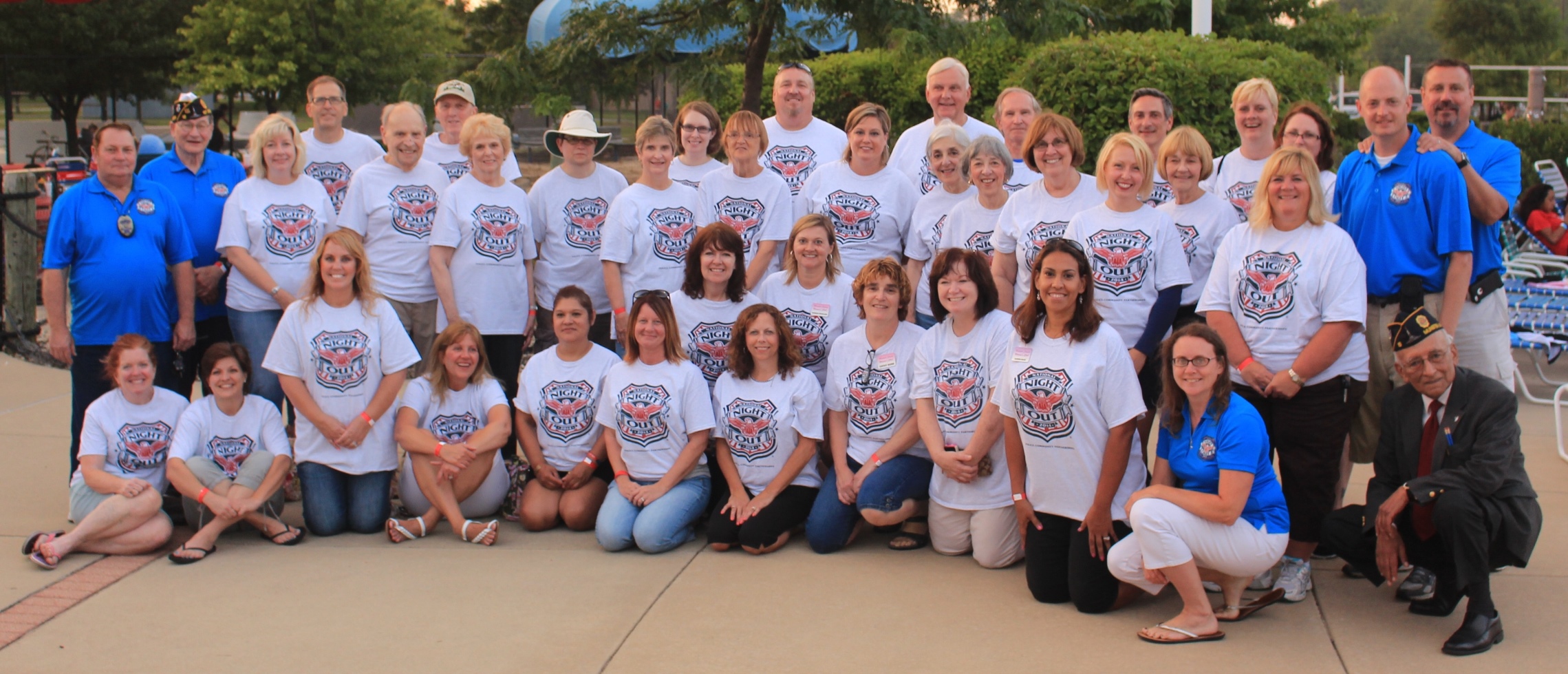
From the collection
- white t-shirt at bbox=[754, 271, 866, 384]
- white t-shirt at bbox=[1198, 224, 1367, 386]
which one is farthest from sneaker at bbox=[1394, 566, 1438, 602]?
white t-shirt at bbox=[754, 271, 866, 384]

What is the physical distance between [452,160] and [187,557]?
267 cm

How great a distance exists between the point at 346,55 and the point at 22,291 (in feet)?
49.6

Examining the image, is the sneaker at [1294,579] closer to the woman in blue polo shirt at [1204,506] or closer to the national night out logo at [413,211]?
the woman in blue polo shirt at [1204,506]

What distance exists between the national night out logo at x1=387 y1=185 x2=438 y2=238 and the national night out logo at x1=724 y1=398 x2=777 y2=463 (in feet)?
6.04

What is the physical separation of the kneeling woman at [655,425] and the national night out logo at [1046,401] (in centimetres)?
140

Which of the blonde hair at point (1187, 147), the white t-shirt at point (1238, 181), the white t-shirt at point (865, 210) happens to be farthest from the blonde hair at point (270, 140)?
the white t-shirt at point (1238, 181)

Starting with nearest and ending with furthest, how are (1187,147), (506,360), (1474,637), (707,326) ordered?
(1474,637)
(1187,147)
(707,326)
(506,360)

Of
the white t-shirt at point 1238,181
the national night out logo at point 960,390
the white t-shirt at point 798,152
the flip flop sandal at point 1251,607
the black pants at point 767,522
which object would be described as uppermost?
the white t-shirt at point 798,152

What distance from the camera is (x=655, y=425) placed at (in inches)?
212

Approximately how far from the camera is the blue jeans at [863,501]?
5.19 meters

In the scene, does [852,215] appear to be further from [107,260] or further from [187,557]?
[107,260]

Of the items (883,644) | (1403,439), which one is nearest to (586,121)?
(883,644)

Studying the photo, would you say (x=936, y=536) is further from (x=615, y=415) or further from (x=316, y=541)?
(x=316, y=541)

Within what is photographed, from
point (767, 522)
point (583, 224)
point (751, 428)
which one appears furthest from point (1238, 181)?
point (583, 224)
